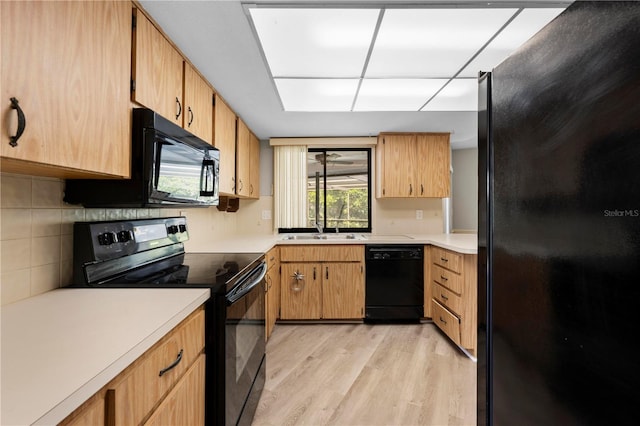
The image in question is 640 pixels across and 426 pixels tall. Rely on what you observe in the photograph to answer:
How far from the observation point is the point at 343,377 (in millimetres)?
2031

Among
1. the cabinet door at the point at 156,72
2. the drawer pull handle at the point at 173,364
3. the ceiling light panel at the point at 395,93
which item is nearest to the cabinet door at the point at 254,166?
the ceiling light panel at the point at 395,93

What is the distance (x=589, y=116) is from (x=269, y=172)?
3.37 metres

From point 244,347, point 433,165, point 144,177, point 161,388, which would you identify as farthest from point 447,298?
point 144,177

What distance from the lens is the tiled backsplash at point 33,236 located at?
982 mm

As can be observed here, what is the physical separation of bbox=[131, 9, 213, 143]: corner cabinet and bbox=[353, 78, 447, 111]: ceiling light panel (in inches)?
45.1

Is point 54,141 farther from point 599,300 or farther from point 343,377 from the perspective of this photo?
point 343,377

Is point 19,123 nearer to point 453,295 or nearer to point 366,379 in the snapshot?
point 366,379

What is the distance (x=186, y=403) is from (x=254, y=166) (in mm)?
2699

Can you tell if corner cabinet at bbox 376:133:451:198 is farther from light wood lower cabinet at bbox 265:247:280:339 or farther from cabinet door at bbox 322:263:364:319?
light wood lower cabinet at bbox 265:247:280:339

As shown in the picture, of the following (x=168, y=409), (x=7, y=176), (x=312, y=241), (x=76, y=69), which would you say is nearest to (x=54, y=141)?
(x=76, y=69)

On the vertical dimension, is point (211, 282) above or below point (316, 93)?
below

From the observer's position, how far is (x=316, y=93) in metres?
2.24

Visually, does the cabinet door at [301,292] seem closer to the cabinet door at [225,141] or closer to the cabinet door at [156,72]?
the cabinet door at [225,141]

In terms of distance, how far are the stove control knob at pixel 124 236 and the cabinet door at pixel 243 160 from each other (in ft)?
4.29
